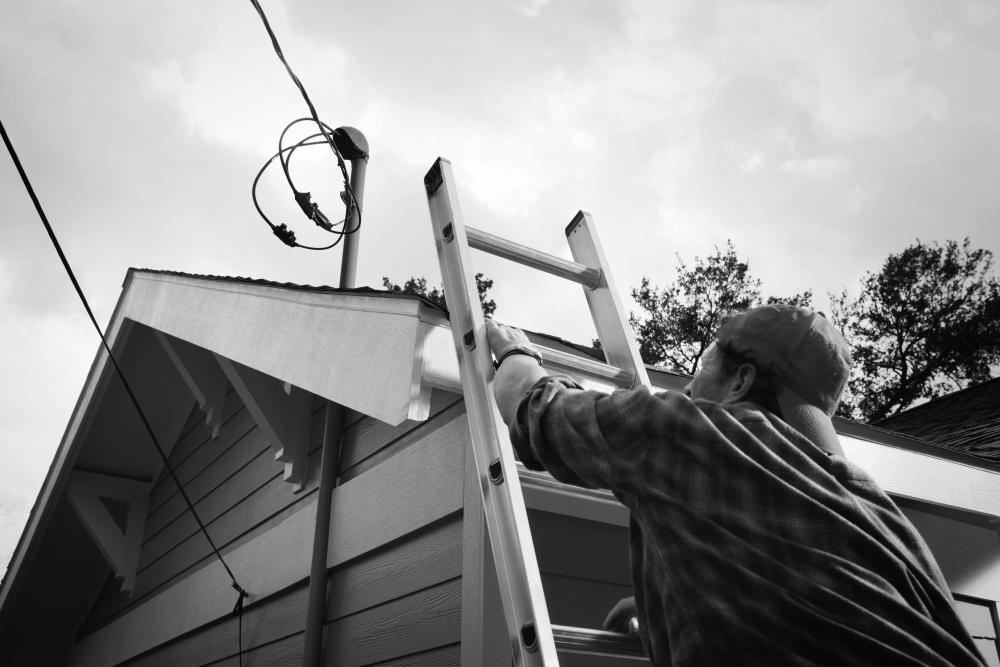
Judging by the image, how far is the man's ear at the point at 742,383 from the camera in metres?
1.29

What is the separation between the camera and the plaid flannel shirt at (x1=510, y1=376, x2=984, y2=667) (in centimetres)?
94

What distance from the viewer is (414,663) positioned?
7.21 ft

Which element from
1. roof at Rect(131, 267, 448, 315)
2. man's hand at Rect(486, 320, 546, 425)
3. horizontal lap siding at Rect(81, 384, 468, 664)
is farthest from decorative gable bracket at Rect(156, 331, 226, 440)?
man's hand at Rect(486, 320, 546, 425)

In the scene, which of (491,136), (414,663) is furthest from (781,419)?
(491,136)

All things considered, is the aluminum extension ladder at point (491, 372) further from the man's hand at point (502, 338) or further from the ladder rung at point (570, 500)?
the ladder rung at point (570, 500)

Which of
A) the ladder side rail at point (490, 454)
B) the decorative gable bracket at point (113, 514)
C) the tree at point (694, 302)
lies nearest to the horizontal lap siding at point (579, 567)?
the ladder side rail at point (490, 454)

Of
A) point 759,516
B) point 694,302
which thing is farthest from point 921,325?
point 759,516

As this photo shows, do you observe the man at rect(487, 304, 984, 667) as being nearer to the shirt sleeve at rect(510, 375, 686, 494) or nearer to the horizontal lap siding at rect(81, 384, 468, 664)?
the shirt sleeve at rect(510, 375, 686, 494)

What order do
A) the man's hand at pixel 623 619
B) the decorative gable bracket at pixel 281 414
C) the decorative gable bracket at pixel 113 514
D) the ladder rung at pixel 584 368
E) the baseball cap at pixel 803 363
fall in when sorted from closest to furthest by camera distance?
1. the baseball cap at pixel 803 363
2. the man's hand at pixel 623 619
3. the ladder rung at pixel 584 368
4. the decorative gable bracket at pixel 281 414
5. the decorative gable bracket at pixel 113 514

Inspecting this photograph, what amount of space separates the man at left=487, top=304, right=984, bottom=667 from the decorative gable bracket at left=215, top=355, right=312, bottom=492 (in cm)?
226

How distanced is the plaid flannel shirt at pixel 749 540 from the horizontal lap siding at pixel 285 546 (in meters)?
1.11

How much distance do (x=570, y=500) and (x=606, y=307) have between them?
590 mm

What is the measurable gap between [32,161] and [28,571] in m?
4.25

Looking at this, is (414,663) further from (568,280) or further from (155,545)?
(155,545)
